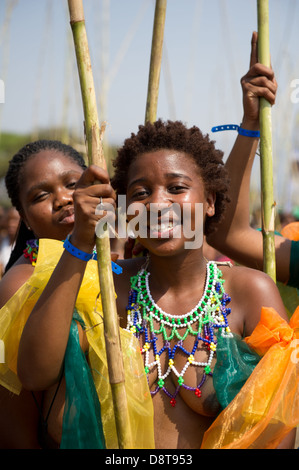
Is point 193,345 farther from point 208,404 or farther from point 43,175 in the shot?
point 43,175

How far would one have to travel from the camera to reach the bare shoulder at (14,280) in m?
1.88

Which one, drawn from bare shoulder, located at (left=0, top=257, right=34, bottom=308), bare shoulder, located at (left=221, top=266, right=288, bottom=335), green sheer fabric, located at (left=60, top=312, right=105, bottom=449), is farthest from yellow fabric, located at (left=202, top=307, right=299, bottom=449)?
bare shoulder, located at (left=0, top=257, right=34, bottom=308)

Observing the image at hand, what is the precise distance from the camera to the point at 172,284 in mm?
1950

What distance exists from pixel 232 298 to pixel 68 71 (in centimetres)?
259

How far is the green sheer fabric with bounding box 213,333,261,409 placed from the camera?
1.69 m

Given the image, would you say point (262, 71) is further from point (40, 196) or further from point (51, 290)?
point (51, 290)

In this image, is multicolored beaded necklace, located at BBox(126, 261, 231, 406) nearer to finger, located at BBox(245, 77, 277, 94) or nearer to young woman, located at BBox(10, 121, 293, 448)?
young woman, located at BBox(10, 121, 293, 448)

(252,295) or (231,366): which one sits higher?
(252,295)

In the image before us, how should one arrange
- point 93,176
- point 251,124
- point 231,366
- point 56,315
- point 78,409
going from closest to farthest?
1. point 93,176
2. point 56,315
3. point 78,409
4. point 231,366
5. point 251,124

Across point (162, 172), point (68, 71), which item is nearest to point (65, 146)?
point (162, 172)

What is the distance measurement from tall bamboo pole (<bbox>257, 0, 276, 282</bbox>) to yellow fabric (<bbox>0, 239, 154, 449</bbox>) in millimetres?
622

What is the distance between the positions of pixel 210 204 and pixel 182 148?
23 centimetres

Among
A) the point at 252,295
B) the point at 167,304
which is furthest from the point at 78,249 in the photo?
the point at 252,295

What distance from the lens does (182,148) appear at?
1.94 m
